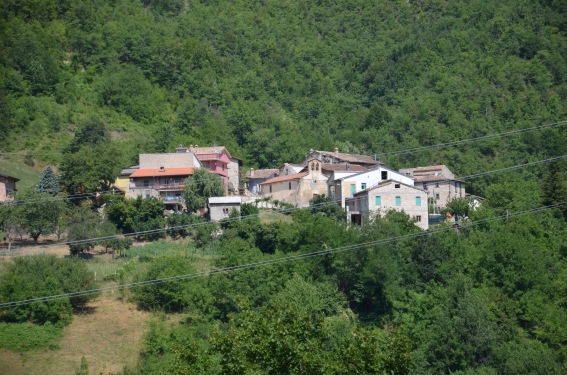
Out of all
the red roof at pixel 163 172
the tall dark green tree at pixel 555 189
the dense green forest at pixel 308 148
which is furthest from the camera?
the tall dark green tree at pixel 555 189

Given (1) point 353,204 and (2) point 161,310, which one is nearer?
(2) point 161,310

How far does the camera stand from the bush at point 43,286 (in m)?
55.9

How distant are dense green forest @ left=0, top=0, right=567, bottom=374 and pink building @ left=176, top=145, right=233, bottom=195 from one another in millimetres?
7087

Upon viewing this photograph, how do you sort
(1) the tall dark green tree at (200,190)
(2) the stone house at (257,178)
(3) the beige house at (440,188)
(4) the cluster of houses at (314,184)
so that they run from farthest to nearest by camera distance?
(2) the stone house at (257,178) → (3) the beige house at (440,188) → (1) the tall dark green tree at (200,190) → (4) the cluster of houses at (314,184)

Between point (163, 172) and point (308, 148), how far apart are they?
2786 cm

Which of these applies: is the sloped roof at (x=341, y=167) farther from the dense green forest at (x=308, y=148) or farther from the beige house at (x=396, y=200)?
the dense green forest at (x=308, y=148)

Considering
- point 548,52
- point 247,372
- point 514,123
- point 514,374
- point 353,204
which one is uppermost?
point 548,52

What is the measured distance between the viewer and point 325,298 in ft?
197

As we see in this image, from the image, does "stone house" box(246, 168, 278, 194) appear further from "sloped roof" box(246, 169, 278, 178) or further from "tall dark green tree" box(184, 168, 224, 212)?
"tall dark green tree" box(184, 168, 224, 212)

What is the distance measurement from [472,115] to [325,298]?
201 ft

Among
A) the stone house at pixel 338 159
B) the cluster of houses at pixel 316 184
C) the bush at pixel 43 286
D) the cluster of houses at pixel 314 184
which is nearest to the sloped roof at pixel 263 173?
the cluster of houses at pixel 316 184

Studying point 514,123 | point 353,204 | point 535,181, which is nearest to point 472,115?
point 514,123

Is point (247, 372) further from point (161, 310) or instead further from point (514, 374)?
point (161, 310)

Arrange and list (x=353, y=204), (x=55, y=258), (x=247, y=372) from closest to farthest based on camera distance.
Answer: (x=247, y=372), (x=55, y=258), (x=353, y=204)
